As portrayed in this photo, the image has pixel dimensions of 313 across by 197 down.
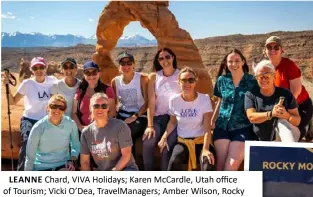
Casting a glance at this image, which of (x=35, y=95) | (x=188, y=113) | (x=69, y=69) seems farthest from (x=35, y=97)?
(x=188, y=113)

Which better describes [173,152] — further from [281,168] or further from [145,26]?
[145,26]

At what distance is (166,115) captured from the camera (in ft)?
10.6

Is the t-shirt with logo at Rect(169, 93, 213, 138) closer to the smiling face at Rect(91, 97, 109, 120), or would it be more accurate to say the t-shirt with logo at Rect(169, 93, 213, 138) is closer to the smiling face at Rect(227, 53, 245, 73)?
the smiling face at Rect(227, 53, 245, 73)

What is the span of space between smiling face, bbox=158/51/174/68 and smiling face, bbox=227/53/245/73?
47 centimetres

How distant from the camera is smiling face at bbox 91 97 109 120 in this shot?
9.23 ft

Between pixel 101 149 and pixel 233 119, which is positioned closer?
pixel 101 149

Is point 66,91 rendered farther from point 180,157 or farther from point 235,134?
point 235,134

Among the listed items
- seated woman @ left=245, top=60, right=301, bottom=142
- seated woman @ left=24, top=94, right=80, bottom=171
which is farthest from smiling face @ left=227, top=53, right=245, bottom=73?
seated woman @ left=24, top=94, right=80, bottom=171

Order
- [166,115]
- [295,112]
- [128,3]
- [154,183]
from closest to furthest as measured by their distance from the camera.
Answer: [295,112], [154,183], [166,115], [128,3]

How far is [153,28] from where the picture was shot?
272 inches

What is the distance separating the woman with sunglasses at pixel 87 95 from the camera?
3.19m

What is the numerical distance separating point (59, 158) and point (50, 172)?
4.6 inches

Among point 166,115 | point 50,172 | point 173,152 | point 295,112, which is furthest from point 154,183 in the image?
point 295,112

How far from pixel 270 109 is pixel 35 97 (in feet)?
5.95
